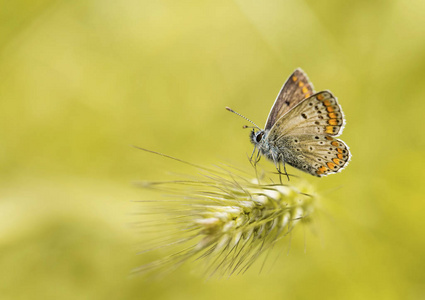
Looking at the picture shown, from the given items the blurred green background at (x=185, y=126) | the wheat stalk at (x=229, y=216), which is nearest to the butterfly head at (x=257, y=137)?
the wheat stalk at (x=229, y=216)

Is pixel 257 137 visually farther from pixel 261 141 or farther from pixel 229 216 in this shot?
pixel 229 216

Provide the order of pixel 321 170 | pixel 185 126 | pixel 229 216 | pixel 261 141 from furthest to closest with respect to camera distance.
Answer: pixel 185 126 < pixel 261 141 < pixel 321 170 < pixel 229 216

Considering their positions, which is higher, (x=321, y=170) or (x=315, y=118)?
(x=315, y=118)

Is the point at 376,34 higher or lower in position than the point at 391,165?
higher

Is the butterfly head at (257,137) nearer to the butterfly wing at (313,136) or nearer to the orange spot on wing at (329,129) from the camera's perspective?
the butterfly wing at (313,136)

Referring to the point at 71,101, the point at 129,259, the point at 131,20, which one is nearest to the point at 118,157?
the point at 71,101

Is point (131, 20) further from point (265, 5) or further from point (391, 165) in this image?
A: point (391, 165)

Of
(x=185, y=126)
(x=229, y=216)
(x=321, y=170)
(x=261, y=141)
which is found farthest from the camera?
(x=185, y=126)

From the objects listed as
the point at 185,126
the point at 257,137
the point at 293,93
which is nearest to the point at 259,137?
the point at 257,137
